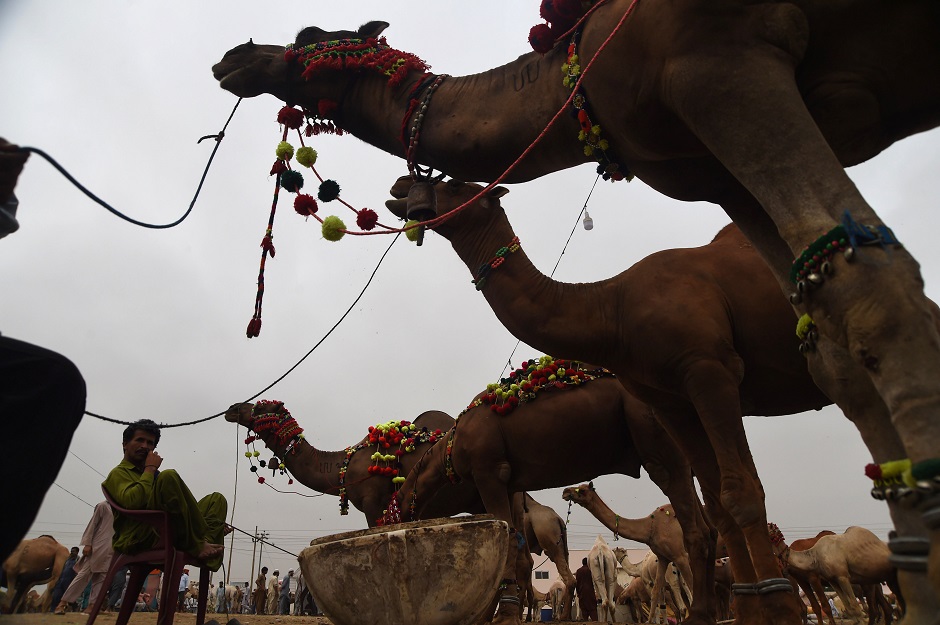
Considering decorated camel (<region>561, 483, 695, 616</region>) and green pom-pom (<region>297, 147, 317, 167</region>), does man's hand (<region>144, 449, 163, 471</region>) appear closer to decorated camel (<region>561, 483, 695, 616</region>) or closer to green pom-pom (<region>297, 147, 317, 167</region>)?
green pom-pom (<region>297, 147, 317, 167</region>)

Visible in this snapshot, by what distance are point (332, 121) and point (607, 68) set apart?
1.92 meters

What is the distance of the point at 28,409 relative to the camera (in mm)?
2137

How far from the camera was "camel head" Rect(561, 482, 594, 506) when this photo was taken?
12.8 meters

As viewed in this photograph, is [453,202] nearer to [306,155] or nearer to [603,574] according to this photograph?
[306,155]

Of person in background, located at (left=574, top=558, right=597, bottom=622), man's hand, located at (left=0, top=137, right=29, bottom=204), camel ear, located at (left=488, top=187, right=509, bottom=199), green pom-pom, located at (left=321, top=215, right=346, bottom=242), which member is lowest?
person in background, located at (left=574, top=558, right=597, bottom=622)

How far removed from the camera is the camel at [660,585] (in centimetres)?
1351

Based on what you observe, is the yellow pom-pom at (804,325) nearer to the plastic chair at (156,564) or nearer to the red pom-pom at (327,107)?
the red pom-pom at (327,107)

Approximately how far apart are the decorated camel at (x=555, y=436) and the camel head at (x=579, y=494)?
17.1 ft

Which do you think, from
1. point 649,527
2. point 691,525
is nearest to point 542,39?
point 691,525

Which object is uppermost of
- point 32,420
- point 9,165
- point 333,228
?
point 333,228

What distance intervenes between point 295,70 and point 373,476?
7.67m

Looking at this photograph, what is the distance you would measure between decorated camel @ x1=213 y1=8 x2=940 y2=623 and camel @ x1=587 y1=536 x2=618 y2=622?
12296 millimetres

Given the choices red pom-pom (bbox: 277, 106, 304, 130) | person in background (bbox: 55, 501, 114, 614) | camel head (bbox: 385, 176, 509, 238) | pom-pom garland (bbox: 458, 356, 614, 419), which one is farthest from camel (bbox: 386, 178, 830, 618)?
person in background (bbox: 55, 501, 114, 614)

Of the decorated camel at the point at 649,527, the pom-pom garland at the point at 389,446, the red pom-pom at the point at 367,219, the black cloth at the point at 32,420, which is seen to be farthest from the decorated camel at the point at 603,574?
the black cloth at the point at 32,420
